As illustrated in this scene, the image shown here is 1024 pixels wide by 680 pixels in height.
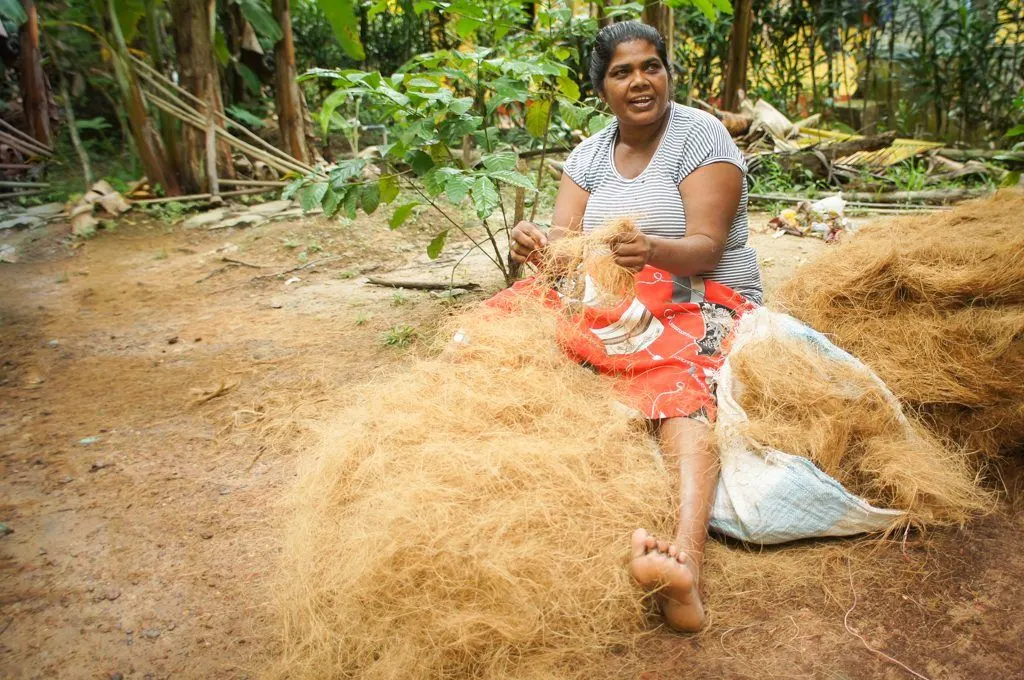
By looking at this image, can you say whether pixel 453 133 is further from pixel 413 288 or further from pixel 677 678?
pixel 677 678

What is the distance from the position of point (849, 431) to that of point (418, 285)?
8.43ft

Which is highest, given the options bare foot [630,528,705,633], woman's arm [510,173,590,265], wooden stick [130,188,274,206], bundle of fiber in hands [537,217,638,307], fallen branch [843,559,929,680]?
wooden stick [130,188,274,206]

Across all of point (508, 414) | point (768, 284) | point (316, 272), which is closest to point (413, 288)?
point (316, 272)

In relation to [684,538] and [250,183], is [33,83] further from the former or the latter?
[684,538]

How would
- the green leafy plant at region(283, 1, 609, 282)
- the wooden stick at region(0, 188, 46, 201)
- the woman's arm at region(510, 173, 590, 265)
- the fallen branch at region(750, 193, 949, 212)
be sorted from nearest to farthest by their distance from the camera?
the woman's arm at region(510, 173, 590, 265) → the green leafy plant at region(283, 1, 609, 282) → the fallen branch at region(750, 193, 949, 212) → the wooden stick at region(0, 188, 46, 201)

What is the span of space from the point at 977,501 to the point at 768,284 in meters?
1.65

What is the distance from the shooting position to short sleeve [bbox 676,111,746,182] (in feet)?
6.43

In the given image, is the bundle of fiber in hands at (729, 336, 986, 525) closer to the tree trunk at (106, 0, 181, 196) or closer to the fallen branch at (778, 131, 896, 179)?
the fallen branch at (778, 131, 896, 179)

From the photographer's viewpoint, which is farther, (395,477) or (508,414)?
(508,414)

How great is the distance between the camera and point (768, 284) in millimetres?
3211

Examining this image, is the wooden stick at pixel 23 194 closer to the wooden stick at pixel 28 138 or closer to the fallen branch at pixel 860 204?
the wooden stick at pixel 28 138

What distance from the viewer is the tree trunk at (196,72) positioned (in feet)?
17.4

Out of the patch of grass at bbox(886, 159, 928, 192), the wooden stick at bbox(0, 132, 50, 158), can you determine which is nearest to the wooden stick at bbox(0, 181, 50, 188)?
the wooden stick at bbox(0, 132, 50, 158)

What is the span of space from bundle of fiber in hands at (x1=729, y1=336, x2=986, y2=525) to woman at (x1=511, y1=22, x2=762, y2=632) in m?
0.14
